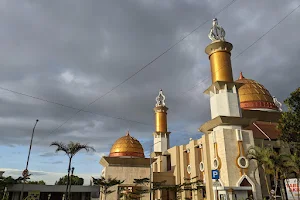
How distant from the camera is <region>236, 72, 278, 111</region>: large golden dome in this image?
3069 centimetres

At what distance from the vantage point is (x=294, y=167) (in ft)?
58.6

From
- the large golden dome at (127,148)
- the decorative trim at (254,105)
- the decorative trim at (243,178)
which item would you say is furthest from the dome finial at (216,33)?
the large golden dome at (127,148)

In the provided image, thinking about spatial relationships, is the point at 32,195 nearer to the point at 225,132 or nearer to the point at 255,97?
the point at 225,132

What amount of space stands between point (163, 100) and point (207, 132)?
1803cm

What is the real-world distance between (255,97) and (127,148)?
1899cm

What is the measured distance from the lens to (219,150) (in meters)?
22.6

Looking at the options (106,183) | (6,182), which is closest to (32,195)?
(106,183)

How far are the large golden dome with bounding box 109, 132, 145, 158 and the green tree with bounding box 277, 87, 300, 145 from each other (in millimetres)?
21590

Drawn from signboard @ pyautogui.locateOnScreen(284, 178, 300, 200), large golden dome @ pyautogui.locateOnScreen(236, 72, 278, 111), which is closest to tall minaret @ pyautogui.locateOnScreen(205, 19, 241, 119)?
large golden dome @ pyautogui.locateOnScreen(236, 72, 278, 111)

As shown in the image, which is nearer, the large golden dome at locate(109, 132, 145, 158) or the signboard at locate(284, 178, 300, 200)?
the signboard at locate(284, 178, 300, 200)

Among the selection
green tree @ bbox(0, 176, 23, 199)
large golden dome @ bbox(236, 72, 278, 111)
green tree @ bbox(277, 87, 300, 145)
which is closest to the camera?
green tree @ bbox(277, 87, 300, 145)

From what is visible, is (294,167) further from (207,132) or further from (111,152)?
(111,152)

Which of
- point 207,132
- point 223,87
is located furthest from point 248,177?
point 223,87

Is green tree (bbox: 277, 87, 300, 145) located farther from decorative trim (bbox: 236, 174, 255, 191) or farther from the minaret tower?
decorative trim (bbox: 236, 174, 255, 191)
